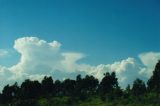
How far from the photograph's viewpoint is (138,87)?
283ft

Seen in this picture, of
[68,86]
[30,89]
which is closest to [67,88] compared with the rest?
[68,86]

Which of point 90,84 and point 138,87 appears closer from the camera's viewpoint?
point 138,87

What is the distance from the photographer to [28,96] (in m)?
99.2

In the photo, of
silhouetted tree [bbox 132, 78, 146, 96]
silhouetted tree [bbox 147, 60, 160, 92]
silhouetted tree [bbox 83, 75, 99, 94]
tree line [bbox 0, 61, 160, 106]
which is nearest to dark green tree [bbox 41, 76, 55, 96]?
tree line [bbox 0, 61, 160, 106]

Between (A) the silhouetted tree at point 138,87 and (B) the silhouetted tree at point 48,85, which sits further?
(B) the silhouetted tree at point 48,85

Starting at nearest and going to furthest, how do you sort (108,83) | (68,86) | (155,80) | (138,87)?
(138,87) → (155,80) → (108,83) → (68,86)

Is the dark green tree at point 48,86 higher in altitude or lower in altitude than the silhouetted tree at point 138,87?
higher

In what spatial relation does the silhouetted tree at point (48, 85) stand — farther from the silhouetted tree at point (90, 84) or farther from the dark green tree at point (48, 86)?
the silhouetted tree at point (90, 84)

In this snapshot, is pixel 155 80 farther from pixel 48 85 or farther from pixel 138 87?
pixel 48 85

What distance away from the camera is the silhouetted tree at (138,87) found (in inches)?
3349

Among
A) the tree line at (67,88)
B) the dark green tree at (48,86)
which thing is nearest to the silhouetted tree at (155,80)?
the tree line at (67,88)

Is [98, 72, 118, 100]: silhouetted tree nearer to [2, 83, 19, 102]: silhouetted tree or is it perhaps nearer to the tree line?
the tree line

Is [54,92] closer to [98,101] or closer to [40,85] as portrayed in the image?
[40,85]

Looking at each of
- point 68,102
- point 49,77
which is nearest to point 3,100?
point 49,77
